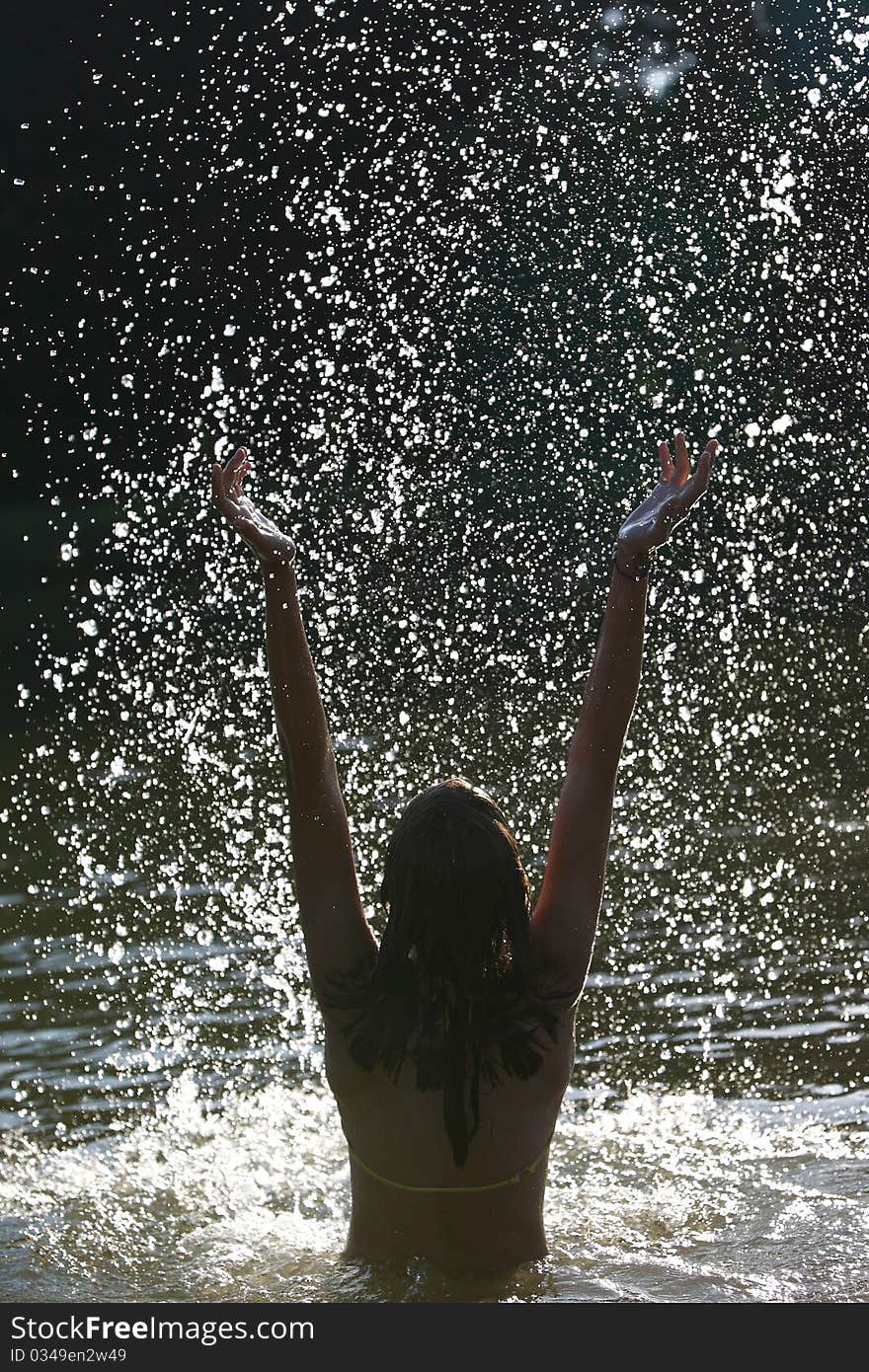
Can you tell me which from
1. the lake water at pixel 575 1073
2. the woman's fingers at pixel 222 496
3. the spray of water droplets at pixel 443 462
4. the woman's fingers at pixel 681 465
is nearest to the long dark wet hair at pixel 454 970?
the lake water at pixel 575 1073

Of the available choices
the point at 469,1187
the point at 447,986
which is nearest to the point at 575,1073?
the point at 469,1187

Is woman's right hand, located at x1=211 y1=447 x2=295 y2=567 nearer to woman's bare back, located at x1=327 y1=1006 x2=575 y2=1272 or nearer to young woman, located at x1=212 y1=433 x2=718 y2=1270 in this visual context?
young woman, located at x1=212 y1=433 x2=718 y2=1270

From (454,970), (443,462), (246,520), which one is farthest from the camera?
(443,462)

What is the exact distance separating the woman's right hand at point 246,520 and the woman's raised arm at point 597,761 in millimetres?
638

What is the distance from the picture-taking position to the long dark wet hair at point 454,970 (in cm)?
276

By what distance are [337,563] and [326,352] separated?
5.55 meters

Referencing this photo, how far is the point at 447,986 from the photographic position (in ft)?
9.21

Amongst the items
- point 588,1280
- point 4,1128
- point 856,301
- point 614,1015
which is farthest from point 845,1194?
point 856,301

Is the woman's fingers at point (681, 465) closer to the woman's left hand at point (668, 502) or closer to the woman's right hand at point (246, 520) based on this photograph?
the woman's left hand at point (668, 502)

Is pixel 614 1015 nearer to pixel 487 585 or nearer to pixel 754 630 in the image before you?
pixel 754 630

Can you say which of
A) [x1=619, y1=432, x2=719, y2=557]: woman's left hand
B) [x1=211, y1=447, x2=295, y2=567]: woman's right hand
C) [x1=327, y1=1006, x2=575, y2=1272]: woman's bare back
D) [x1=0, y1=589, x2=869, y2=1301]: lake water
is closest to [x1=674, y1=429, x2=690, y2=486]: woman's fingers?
[x1=619, y1=432, x2=719, y2=557]: woman's left hand

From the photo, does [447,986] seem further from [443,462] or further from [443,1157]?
[443,462]

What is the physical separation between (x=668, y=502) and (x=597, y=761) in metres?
Result: 0.55
